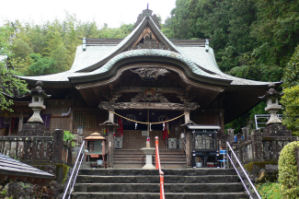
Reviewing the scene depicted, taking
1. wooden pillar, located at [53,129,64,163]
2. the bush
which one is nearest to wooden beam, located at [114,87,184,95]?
wooden pillar, located at [53,129,64,163]

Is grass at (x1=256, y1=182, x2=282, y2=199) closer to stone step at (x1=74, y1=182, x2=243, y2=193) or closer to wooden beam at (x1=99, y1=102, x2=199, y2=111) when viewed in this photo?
stone step at (x1=74, y1=182, x2=243, y2=193)

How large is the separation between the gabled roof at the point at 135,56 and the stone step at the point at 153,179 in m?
4.44

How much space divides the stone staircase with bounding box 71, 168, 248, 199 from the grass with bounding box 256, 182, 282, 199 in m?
0.42

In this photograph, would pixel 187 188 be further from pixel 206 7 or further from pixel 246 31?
pixel 206 7

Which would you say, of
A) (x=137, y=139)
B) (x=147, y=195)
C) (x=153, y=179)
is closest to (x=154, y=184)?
(x=153, y=179)

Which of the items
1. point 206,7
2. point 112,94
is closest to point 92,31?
point 206,7

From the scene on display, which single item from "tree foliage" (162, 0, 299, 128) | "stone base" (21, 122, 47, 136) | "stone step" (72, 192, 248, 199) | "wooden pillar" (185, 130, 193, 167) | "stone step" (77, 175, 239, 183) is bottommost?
"stone step" (72, 192, 248, 199)

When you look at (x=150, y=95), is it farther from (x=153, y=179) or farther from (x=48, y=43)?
(x=48, y=43)

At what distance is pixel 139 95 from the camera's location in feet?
39.9

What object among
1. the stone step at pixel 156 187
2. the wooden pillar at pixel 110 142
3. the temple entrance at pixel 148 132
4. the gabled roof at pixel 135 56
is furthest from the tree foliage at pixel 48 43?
the stone step at pixel 156 187

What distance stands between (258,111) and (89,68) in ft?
44.3

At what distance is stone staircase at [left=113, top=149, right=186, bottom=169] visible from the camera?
1127 centimetres

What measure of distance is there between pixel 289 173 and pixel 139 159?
7.01 m

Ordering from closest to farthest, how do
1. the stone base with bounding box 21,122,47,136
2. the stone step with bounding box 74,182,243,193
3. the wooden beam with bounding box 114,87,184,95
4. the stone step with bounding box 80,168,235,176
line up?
the stone step with bounding box 74,182,243,193, the stone step with bounding box 80,168,235,176, the stone base with bounding box 21,122,47,136, the wooden beam with bounding box 114,87,184,95
